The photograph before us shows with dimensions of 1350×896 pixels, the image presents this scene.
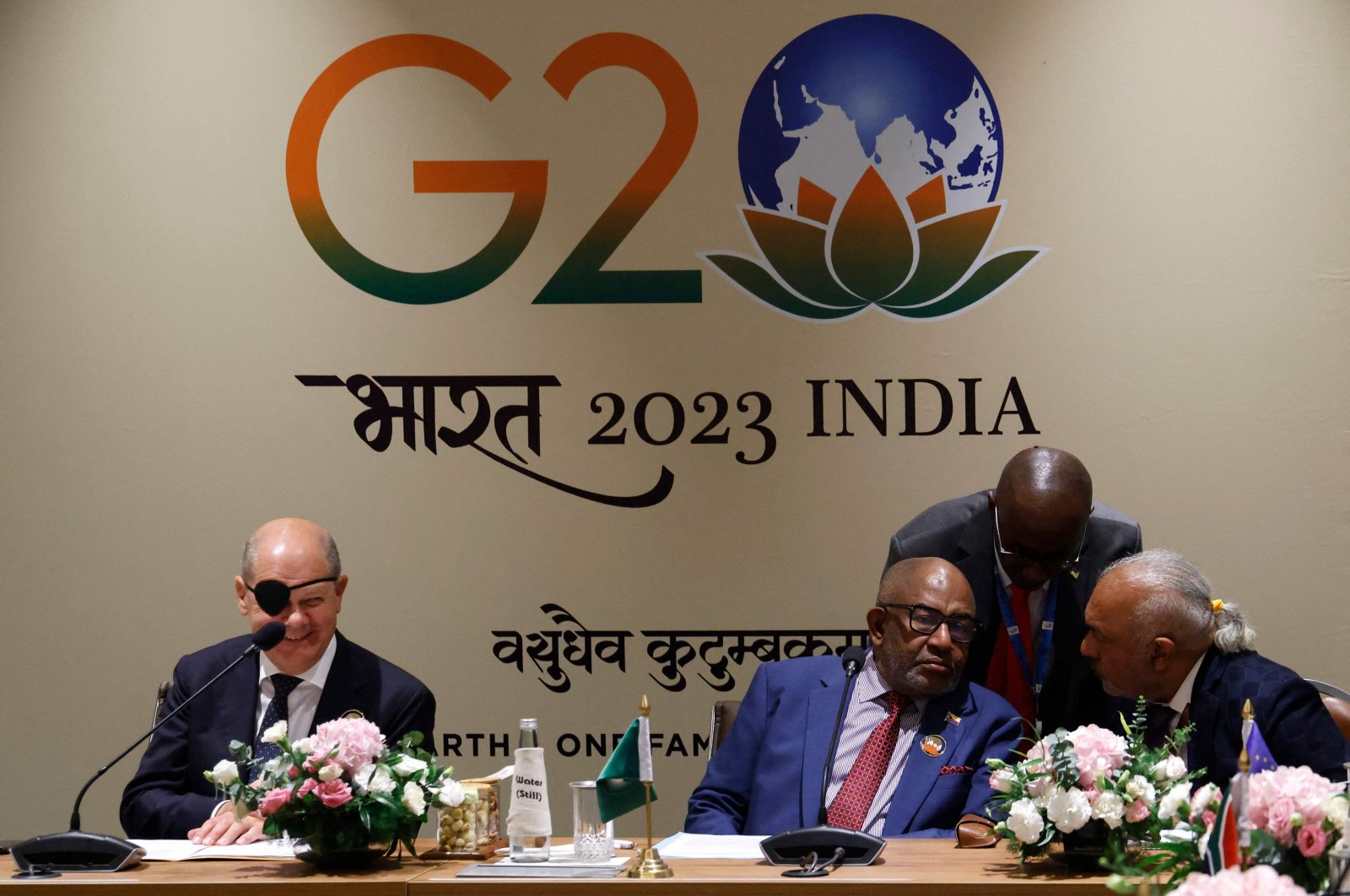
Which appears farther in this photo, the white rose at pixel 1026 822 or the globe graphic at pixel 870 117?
the globe graphic at pixel 870 117

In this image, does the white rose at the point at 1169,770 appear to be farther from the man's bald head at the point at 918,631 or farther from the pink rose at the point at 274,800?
the pink rose at the point at 274,800

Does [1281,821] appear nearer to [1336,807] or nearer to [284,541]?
[1336,807]

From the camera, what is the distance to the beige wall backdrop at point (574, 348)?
4656 mm

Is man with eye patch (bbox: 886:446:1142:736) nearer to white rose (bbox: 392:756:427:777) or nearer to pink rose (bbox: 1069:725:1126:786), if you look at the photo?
pink rose (bbox: 1069:725:1126:786)

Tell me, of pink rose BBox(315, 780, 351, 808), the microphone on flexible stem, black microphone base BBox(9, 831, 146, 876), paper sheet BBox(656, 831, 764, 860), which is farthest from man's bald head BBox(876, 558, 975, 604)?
black microphone base BBox(9, 831, 146, 876)

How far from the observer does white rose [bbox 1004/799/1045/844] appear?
272 centimetres

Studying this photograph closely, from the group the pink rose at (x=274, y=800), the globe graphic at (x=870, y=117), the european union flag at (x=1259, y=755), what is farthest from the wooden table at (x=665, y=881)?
the globe graphic at (x=870, y=117)

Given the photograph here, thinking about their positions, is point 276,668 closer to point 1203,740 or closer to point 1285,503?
point 1203,740

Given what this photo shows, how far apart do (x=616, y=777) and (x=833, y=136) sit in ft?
8.47

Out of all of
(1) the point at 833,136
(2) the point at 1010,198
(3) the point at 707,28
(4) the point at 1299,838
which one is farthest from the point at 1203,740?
(3) the point at 707,28

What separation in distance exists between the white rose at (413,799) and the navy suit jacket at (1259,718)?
1.72 m

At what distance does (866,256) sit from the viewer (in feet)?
15.6

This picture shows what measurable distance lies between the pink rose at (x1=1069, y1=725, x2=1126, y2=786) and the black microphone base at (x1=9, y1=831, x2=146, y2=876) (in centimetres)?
187

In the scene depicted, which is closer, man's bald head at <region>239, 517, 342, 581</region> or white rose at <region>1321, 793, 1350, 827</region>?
white rose at <region>1321, 793, 1350, 827</region>
